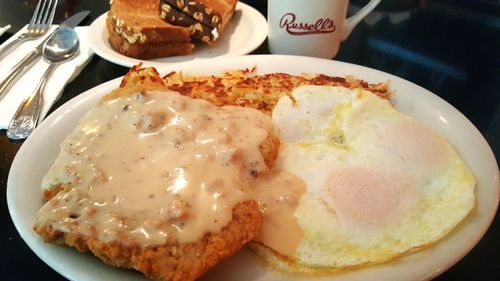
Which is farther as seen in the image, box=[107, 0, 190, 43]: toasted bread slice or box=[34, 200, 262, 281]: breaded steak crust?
box=[107, 0, 190, 43]: toasted bread slice

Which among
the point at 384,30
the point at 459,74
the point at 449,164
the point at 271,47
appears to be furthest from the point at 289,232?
the point at 384,30

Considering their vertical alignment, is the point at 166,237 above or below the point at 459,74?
above

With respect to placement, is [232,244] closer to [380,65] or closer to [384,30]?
[380,65]

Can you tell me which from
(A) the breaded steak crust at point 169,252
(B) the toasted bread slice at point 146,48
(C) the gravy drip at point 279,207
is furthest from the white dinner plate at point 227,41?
(A) the breaded steak crust at point 169,252

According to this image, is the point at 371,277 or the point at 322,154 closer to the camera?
the point at 371,277

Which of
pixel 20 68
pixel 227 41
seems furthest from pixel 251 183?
pixel 20 68

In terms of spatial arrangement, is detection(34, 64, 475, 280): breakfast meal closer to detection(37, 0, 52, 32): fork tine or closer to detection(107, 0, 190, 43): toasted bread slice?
detection(107, 0, 190, 43): toasted bread slice

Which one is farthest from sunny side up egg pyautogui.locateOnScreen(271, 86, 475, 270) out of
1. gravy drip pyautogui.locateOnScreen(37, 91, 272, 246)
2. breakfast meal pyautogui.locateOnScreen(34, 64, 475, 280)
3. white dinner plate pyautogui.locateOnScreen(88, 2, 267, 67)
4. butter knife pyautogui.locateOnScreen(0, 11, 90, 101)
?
butter knife pyautogui.locateOnScreen(0, 11, 90, 101)

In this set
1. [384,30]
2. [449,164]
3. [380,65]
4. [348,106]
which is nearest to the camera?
[449,164]
